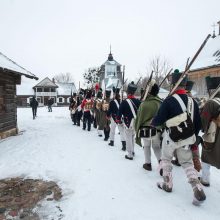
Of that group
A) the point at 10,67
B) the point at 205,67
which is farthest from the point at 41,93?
the point at 10,67

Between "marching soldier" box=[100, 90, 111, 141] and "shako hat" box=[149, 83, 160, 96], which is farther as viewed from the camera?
"marching soldier" box=[100, 90, 111, 141]

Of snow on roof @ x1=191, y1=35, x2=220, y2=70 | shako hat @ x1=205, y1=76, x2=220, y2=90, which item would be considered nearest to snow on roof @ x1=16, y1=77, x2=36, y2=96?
snow on roof @ x1=191, y1=35, x2=220, y2=70

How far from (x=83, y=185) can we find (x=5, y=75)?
7.56m

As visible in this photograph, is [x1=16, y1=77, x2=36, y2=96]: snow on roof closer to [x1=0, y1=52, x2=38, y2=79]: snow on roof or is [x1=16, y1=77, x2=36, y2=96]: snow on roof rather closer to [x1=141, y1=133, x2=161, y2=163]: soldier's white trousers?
[x1=0, y1=52, x2=38, y2=79]: snow on roof

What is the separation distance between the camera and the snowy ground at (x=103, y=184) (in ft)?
13.4

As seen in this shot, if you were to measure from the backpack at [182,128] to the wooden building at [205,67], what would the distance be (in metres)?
14.1

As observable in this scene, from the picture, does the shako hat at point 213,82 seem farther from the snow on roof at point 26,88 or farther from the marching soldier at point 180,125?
the snow on roof at point 26,88

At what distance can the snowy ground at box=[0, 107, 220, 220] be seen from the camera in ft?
13.4

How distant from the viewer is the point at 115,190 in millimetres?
4941

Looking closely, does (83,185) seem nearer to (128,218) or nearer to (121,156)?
(128,218)

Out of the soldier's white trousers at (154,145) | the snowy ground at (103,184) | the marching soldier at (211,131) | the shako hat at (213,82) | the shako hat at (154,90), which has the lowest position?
the snowy ground at (103,184)

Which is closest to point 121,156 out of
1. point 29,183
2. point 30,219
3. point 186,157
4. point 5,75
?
point 29,183

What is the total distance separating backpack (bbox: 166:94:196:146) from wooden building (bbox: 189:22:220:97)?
1413 centimetres

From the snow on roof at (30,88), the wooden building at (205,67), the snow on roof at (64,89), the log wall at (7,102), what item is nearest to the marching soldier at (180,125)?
the log wall at (7,102)
